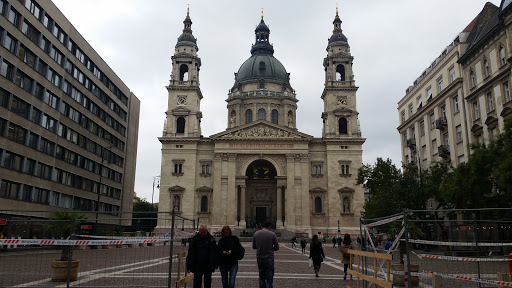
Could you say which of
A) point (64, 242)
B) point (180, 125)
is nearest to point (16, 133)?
point (180, 125)

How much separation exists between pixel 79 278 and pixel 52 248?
1.40 m

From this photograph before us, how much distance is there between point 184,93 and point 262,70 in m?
16.9

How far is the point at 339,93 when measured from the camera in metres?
64.4

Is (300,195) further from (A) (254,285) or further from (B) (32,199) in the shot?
(A) (254,285)

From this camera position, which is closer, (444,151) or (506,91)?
(506,91)

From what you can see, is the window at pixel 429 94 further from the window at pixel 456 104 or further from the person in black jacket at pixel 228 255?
the person in black jacket at pixel 228 255

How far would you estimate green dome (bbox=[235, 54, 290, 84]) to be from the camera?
74.2 meters

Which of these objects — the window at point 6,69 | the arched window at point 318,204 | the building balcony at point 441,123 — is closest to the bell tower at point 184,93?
the arched window at point 318,204

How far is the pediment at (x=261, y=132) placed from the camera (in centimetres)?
6075

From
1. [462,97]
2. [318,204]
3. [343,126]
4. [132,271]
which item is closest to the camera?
[132,271]

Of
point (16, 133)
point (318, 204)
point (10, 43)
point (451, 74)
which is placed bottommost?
point (318, 204)

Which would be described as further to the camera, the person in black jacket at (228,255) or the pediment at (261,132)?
the pediment at (261,132)

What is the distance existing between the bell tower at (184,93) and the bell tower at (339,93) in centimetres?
1949

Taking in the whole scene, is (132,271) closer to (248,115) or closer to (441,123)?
(441,123)
